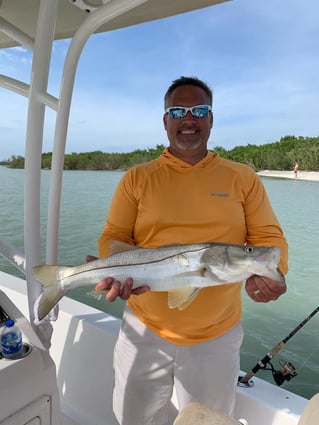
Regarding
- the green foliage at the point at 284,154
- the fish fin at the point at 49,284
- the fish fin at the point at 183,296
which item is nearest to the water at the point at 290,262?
the fish fin at the point at 49,284

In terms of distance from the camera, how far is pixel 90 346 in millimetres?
2184

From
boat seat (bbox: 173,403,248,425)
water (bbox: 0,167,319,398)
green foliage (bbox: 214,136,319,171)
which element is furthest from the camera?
green foliage (bbox: 214,136,319,171)

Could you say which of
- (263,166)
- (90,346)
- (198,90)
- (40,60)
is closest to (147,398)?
(90,346)

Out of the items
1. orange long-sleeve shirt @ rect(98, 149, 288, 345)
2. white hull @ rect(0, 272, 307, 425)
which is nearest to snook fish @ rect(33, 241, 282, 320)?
orange long-sleeve shirt @ rect(98, 149, 288, 345)

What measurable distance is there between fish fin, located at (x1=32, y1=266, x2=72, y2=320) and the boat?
37 centimetres

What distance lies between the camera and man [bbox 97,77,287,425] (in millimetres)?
1486

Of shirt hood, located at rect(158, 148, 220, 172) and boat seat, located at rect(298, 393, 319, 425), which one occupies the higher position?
shirt hood, located at rect(158, 148, 220, 172)

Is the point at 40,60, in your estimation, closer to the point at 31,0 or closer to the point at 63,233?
the point at 31,0

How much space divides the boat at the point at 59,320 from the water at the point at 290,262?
1.18 m

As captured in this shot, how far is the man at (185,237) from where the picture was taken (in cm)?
149

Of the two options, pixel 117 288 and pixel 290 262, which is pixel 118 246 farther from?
pixel 290 262

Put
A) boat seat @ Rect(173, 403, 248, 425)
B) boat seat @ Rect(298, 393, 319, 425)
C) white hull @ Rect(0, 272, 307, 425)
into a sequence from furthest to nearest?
1. white hull @ Rect(0, 272, 307, 425)
2. boat seat @ Rect(173, 403, 248, 425)
3. boat seat @ Rect(298, 393, 319, 425)

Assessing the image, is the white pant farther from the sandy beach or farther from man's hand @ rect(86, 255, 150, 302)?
the sandy beach

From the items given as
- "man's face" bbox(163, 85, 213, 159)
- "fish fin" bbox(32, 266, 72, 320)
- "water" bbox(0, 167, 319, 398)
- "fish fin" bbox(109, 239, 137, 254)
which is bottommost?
"water" bbox(0, 167, 319, 398)
